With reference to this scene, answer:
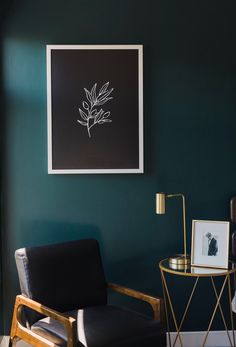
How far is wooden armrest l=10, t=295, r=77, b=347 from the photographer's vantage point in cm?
229

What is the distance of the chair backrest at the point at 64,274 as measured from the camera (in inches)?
107

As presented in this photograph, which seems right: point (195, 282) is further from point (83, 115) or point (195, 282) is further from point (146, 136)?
point (83, 115)

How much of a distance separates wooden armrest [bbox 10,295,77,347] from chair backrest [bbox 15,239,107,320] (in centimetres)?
9

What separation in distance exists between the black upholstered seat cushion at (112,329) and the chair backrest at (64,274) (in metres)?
0.13

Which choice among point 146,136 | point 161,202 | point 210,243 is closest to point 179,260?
point 210,243

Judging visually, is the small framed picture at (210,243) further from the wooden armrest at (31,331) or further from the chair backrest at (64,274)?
the wooden armrest at (31,331)

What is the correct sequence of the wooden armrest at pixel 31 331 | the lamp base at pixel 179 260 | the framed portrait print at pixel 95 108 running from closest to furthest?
the wooden armrest at pixel 31 331
the lamp base at pixel 179 260
the framed portrait print at pixel 95 108

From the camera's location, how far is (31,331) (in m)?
2.59

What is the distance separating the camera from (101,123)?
3139 mm

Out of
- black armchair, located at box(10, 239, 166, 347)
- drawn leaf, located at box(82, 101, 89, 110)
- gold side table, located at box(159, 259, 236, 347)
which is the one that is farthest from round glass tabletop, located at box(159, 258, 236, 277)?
drawn leaf, located at box(82, 101, 89, 110)

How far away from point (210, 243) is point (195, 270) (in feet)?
0.80

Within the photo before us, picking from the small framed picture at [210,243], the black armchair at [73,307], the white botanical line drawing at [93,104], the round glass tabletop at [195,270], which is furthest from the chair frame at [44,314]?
the white botanical line drawing at [93,104]

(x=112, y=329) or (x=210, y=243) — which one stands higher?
(x=210, y=243)

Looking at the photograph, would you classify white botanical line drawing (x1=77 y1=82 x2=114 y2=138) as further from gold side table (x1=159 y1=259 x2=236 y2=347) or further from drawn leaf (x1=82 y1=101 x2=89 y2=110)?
gold side table (x1=159 y1=259 x2=236 y2=347)
